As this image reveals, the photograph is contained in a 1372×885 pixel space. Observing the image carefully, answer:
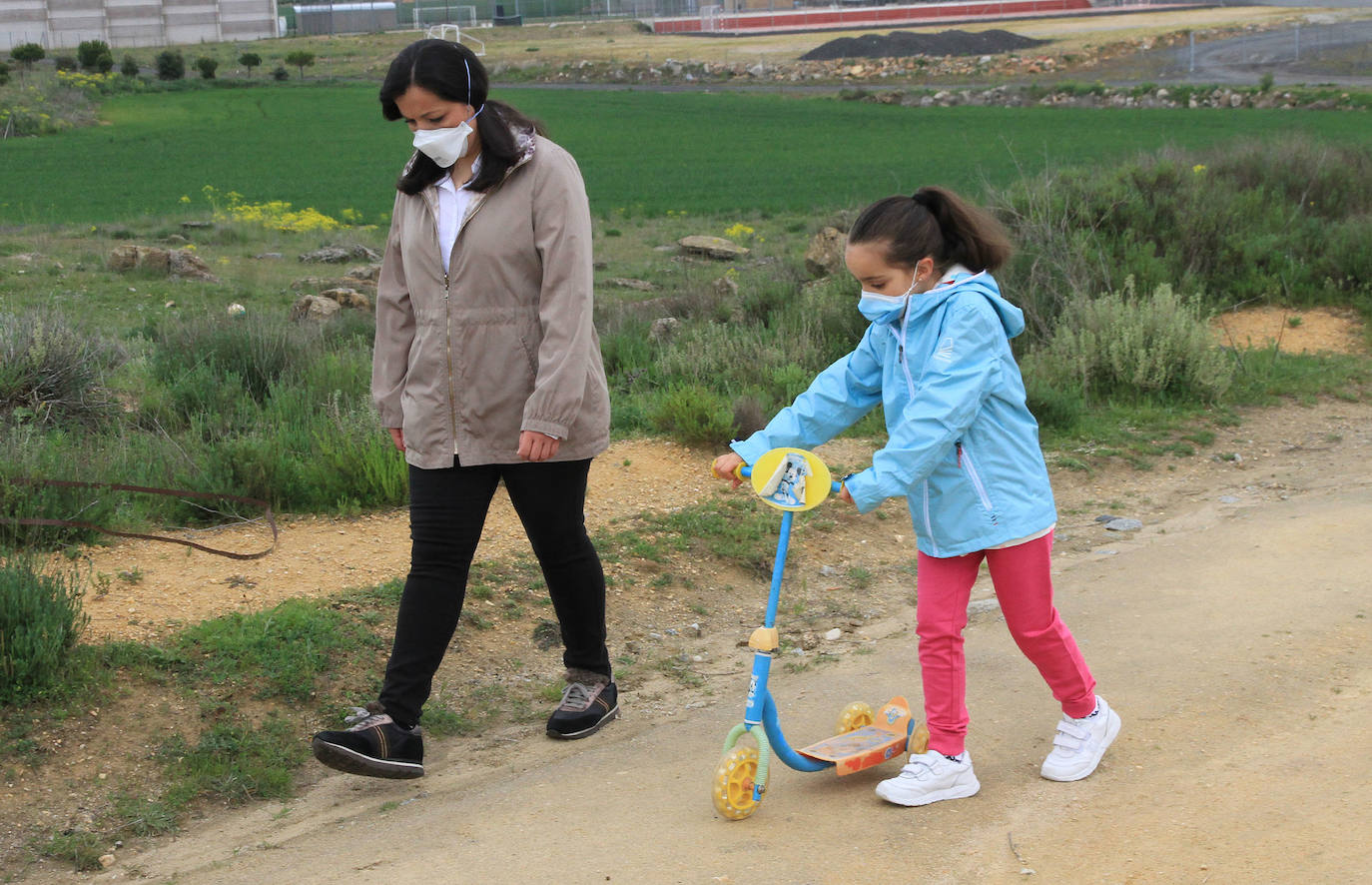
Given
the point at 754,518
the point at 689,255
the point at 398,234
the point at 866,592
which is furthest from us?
the point at 689,255

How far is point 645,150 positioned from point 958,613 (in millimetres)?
34316

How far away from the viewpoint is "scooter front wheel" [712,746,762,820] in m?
3.63

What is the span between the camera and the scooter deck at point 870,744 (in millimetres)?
3957

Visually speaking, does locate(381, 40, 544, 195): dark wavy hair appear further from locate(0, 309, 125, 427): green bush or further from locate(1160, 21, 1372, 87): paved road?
locate(1160, 21, 1372, 87): paved road

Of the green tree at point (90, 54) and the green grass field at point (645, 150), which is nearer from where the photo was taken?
the green grass field at point (645, 150)

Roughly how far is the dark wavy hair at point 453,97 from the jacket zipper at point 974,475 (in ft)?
5.14

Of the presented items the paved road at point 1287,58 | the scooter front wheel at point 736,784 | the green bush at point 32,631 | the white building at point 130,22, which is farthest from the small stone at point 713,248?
the white building at point 130,22

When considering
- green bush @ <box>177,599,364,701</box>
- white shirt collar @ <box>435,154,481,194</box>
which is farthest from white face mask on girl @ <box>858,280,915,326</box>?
green bush @ <box>177,599,364,701</box>

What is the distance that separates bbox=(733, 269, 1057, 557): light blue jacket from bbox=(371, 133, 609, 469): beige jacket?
661mm

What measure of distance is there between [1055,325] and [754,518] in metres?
5.07

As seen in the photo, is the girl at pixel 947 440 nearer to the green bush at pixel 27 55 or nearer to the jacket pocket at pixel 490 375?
the jacket pocket at pixel 490 375

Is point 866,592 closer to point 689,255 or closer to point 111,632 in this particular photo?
point 111,632

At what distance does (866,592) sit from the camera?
20.8ft

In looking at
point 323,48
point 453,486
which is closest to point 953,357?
point 453,486
